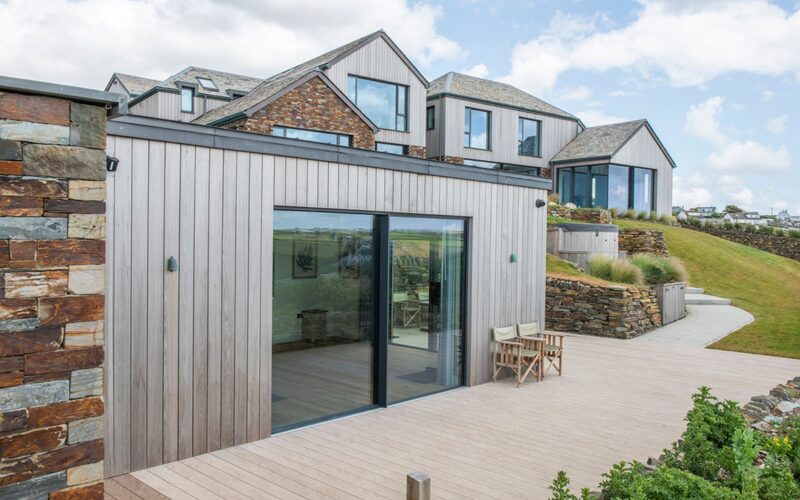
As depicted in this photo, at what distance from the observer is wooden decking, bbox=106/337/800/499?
15.8ft

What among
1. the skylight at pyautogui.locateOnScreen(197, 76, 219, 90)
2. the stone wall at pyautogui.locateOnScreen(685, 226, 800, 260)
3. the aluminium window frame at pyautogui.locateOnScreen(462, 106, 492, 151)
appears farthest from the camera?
the aluminium window frame at pyautogui.locateOnScreen(462, 106, 492, 151)

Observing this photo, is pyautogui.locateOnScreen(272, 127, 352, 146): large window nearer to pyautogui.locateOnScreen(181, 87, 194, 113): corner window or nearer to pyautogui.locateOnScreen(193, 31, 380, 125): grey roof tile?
pyautogui.locateOnScreen(193, 31, 380, 125): grey roof tile

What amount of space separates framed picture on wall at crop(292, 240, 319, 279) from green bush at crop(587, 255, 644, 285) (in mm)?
10389

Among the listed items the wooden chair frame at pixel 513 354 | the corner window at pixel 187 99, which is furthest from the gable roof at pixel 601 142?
the wooden chair frame at pixel 513 354

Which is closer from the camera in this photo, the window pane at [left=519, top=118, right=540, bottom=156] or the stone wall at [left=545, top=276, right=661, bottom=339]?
the stone wall at [left=545, top=276, right=661, bottom=339]

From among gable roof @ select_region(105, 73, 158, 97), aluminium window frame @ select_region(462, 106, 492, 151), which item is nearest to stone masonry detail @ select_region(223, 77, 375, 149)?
aluminium window frame @ select_region(462, 106, 492, 151)

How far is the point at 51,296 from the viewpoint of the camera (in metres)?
2.66

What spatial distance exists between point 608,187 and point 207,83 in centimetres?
1770

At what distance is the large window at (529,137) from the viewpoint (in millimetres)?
27875

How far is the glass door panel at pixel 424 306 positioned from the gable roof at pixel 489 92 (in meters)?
18.2

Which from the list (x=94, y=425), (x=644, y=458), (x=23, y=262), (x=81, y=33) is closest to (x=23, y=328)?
(x=23, y=262)

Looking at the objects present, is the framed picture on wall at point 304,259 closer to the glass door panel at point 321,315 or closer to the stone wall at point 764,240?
the glass door panel at point 321,315


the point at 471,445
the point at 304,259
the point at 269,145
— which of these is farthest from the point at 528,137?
the point at 471,445

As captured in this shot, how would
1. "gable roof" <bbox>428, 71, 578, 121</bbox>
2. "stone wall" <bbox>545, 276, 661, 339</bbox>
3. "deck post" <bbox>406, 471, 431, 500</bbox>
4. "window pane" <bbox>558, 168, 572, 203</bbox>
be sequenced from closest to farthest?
"deck post" <bbox>406, 471, 431, 500</bbox> < "stone wall" <bbox>545, 276, 661, 339</bbox> < "gable roof" <bbox>428, 71, 578, 121</bbox> < "window pane" <bbox>558, 168, 572, 203</bbox>
